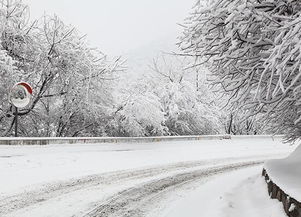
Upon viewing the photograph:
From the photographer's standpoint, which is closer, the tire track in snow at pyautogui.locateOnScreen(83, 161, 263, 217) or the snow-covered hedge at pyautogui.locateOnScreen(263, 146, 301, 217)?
the snow-covered hedge at pyautogui.locateOnScreen(263, 146, 301, 217)

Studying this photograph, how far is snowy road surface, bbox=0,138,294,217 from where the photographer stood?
262 inches

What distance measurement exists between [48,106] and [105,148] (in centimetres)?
666

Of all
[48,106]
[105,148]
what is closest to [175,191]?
[105,148]

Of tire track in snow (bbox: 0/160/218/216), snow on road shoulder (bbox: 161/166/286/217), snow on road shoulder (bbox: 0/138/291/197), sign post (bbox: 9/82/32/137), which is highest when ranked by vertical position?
sign post (bbox: 9/82/32/137)

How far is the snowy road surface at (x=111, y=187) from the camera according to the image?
6.66 m

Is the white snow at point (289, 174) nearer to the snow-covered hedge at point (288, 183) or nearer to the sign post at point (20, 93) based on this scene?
the snow-covered hedge at point (288, 183)

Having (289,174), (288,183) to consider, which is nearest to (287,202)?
(288,183)

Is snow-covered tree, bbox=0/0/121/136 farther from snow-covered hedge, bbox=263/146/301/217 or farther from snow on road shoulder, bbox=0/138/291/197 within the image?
snow-covered hedge, bbox=263/146/301/217

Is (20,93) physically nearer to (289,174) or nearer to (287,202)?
(289,174)

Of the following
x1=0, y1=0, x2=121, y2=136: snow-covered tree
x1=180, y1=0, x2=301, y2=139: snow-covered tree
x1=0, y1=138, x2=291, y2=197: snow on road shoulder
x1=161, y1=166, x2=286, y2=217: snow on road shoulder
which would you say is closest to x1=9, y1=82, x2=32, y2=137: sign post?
x1=0, y1=138, x2=291, y2=197: snow on road shoulder

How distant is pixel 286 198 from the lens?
564 centimetres

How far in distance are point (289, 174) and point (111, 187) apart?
4335 millimetres

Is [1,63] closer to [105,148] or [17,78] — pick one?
[17,78]

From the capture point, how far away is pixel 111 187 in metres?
9.05
